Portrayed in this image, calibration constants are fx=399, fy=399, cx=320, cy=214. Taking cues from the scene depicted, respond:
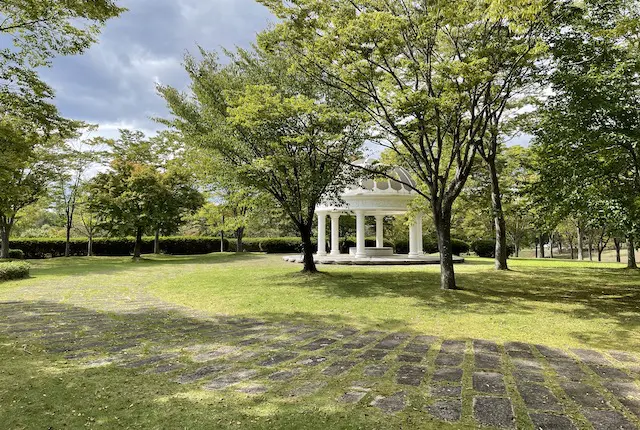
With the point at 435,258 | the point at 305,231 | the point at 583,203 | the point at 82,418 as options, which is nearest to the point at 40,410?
the point at 82,418

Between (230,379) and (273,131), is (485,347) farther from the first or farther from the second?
(273,131)

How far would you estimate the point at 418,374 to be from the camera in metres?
4.39

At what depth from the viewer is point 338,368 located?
463 centimetres

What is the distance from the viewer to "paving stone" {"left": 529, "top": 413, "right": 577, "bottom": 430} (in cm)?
317

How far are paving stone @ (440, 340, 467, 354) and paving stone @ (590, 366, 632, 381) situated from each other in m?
1.50

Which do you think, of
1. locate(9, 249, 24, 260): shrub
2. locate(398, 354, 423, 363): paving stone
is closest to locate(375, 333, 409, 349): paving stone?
locate(398, 354, 423, 363): paving stone

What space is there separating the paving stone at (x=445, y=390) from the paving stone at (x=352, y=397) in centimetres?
67

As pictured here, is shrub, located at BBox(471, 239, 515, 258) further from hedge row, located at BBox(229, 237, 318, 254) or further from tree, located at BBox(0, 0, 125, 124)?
tree, located at BBox(0, 0, 125, 124)

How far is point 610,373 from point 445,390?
217 cm

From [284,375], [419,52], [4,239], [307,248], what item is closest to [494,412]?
[284,375]

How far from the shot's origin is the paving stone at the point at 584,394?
364cm

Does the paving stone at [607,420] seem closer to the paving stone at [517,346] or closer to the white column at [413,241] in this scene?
the paving stone at [517,346]

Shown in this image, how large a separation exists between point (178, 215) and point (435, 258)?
17.0 metres

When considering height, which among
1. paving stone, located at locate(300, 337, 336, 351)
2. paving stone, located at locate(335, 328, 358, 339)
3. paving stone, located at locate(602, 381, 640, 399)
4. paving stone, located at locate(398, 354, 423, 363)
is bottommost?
paving stone, located at locate(335, 328, 358, 339)
